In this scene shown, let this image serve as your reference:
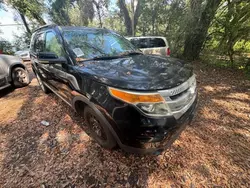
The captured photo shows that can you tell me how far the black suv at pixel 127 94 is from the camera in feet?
4.71

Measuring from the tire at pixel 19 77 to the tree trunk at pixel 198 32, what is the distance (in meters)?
7.54

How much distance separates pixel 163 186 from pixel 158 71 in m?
1.40

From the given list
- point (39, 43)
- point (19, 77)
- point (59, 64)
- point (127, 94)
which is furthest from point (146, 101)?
point (19, 77)

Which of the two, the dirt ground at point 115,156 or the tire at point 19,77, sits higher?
the tire at point 19,77

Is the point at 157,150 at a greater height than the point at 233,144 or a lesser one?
greater

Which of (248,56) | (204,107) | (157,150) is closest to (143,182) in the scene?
(157,150)

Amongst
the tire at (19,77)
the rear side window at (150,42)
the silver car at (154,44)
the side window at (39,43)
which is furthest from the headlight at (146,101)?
the rear side window at (150,42)

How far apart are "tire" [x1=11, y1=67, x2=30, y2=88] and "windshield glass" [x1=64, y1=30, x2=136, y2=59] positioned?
3.63 meters

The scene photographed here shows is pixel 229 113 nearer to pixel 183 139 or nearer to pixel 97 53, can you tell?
pixel 183 139

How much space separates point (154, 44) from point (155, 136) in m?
5.76

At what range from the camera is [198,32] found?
674 cm

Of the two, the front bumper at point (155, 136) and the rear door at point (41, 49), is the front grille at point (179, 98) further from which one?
the rear door at point (41, 49)

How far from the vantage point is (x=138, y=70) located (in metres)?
1.74

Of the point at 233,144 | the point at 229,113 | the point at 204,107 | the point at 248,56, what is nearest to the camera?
the point at 233,144
